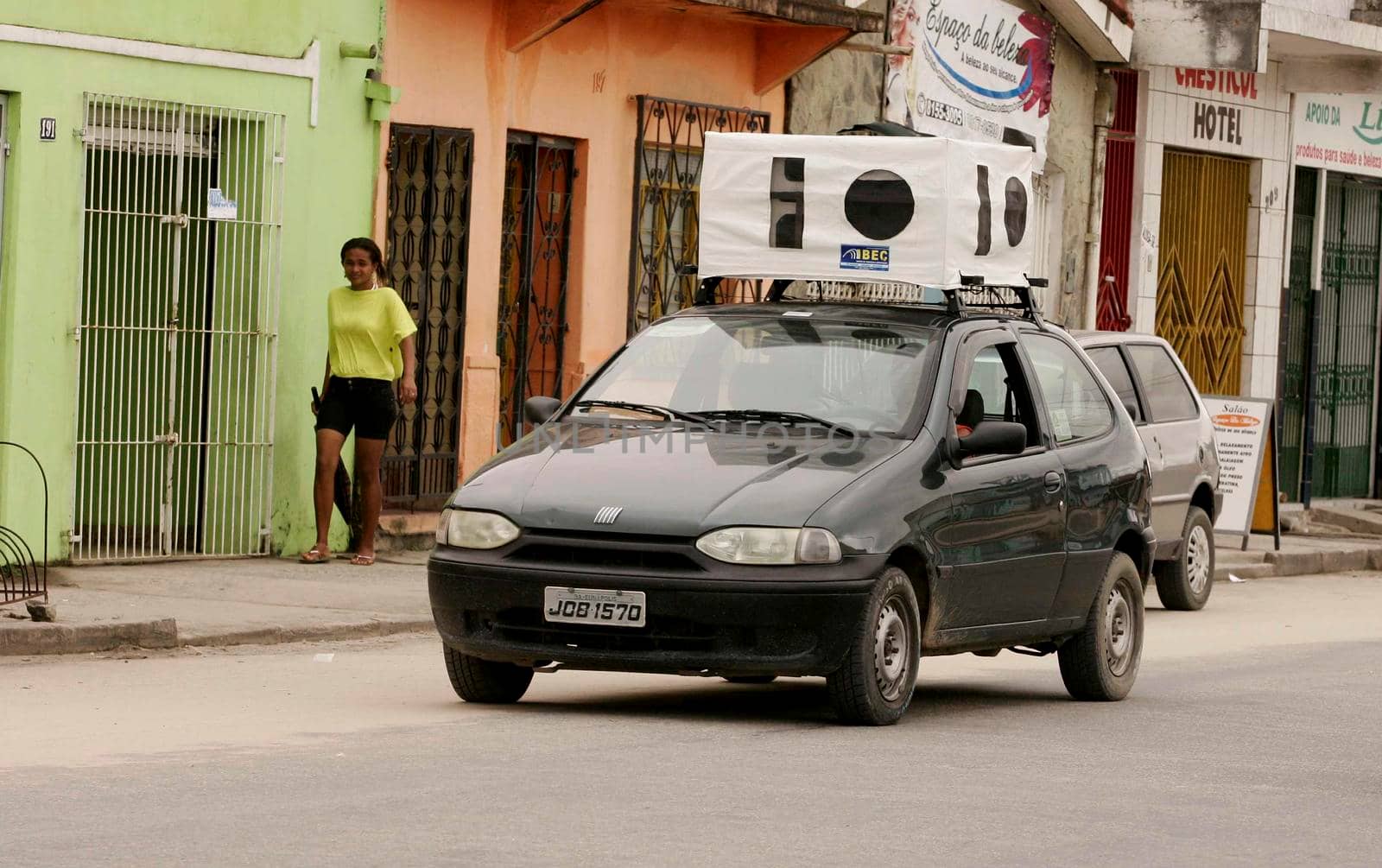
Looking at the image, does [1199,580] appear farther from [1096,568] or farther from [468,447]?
[1096,568]

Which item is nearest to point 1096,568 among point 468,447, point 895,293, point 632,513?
point 632,513

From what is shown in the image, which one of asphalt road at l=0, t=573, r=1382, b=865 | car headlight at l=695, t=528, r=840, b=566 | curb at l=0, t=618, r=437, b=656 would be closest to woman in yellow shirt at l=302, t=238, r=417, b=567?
curb at l=0, t=618, r=437, b=656

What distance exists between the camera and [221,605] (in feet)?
43.8

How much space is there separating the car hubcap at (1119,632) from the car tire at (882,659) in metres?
1.75

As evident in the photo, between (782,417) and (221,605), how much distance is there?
4490 millimetres

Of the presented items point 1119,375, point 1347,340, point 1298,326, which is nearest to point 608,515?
point 1119,375

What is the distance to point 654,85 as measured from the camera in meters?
19.4

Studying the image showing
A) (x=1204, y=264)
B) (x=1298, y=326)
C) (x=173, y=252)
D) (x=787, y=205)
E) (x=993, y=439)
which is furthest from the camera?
(x=1298, y=326)

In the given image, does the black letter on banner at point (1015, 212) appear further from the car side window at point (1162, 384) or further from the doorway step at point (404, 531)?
the doorway step at point (404, 531)

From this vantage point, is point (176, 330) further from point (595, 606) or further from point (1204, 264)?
point (1204, 264)

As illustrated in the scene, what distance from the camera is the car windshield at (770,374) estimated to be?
10.0m

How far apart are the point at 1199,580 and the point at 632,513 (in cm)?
858

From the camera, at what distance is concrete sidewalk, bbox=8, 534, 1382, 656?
11.8 metres

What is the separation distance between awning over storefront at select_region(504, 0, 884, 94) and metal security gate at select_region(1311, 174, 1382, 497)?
35.5 ft
